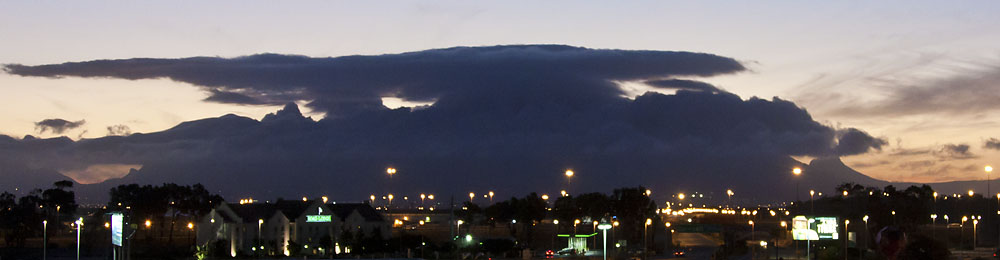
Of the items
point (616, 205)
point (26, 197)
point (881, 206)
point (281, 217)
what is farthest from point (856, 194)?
point (26, 197)

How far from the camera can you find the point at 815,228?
10256 cm

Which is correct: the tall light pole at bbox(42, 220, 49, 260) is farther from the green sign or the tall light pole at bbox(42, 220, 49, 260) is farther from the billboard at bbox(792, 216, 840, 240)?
the billboard at bbox(792, 216, 840, 240)

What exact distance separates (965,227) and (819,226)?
70.8 m

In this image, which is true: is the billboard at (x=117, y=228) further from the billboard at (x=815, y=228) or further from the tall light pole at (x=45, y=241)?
the billboard at (x=815, y=228)

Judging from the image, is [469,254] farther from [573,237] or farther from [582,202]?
[582,202]

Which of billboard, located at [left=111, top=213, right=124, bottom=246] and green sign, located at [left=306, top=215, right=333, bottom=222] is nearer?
billboard, located at [left=111, top=213, right=124, bottom=246]

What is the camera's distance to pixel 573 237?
146m

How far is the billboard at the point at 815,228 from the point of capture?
3979 inches

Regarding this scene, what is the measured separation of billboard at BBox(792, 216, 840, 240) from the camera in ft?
332

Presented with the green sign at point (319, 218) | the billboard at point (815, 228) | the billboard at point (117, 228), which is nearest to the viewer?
the billboard at point (117, 228)

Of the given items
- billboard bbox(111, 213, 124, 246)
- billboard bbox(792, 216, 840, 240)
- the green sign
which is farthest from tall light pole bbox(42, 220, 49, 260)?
billboard bbox(792, 216, 840, 240)

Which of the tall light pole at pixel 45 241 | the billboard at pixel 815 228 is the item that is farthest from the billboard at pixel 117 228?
the billboard at pixel 815 228

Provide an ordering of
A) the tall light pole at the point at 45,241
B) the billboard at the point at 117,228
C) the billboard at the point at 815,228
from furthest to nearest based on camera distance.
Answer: the tall light pole at the point at 45,241, the billboard at the point at 815,228, the billboard at the point at 117,228

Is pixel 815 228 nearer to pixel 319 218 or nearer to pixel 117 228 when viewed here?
pixel 319 218
